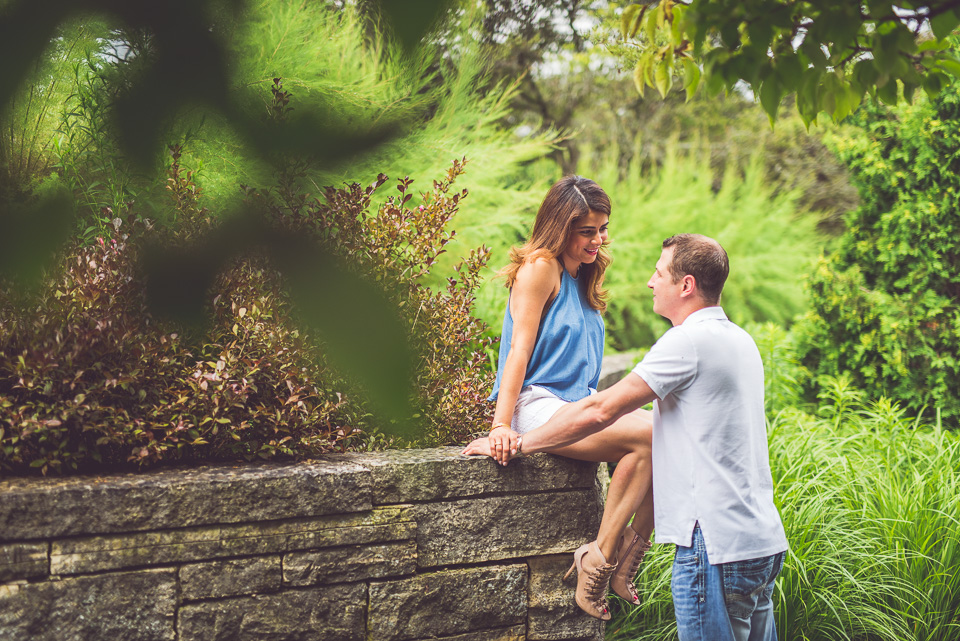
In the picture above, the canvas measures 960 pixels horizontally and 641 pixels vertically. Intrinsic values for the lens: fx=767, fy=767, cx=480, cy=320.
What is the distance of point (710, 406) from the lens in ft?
6.90

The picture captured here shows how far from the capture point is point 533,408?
2670 millimetres

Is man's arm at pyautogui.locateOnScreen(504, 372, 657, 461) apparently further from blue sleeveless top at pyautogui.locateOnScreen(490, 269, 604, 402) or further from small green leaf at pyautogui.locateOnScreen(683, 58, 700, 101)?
small green leaf at pyautogui.locateOnScreen(683, 58, 700, 101)

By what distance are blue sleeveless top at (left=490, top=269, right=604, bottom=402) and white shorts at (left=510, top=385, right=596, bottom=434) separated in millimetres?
33

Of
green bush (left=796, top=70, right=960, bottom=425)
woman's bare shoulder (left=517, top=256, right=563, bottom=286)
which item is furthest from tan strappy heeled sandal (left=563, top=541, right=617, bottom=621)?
green bush (left=796, top=70, right=960, bottom=425)

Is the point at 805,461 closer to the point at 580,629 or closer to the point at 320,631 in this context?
the point at 580,629

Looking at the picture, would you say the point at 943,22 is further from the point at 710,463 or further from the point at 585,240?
the point at 585,240

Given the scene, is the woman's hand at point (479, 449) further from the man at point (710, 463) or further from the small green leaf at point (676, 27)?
the small green leaf at point (676, 27)

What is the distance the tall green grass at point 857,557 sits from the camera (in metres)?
2.94

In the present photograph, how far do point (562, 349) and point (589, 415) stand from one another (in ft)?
1.61

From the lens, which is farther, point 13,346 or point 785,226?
point 785,226

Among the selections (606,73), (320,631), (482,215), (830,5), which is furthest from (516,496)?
(606,73)

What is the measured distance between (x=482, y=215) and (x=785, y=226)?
5863 millimetres

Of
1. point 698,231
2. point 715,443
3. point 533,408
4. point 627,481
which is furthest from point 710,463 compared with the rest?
point 698,231

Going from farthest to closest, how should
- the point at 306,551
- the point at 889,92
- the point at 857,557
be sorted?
the point at 857,557 → the point at 306,551 → the point at 889,92
